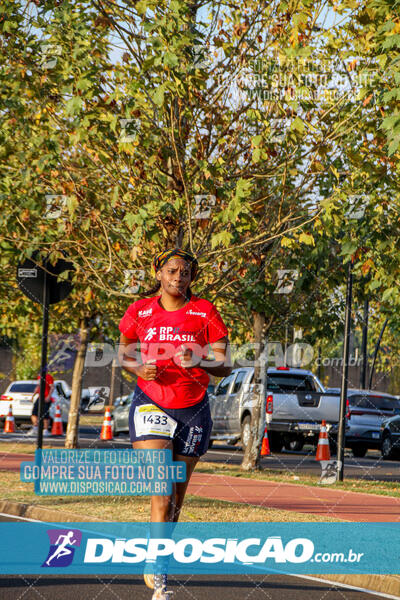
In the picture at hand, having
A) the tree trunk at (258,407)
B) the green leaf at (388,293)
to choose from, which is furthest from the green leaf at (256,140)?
the tree trunk at (258,407)

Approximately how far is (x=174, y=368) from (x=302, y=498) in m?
7.35

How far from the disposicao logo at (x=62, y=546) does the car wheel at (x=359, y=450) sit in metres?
17.5

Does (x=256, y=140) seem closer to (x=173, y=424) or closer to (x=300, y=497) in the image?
(x=173, y=424)

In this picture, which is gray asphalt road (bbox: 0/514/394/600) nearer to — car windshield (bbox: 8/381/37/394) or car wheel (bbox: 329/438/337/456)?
car wheel (bbox: 329/438/337/456)

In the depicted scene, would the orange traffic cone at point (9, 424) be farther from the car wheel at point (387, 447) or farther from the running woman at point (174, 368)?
the running woman at point (174, 368)

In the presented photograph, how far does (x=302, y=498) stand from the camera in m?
12.9

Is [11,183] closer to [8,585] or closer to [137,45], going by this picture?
[137,45]

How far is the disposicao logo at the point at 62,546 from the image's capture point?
26.1ft

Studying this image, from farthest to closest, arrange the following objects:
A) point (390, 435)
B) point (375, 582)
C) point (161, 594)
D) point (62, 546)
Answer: point (390, 435), point (62, 546), point (375, 582), point (161, 594)

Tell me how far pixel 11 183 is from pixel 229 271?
3.30 meters

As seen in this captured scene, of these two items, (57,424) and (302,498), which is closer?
(302,498)

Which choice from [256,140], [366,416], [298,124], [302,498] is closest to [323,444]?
[302,498]

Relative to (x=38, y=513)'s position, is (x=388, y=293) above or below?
above

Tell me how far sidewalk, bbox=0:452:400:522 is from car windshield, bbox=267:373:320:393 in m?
6.97
